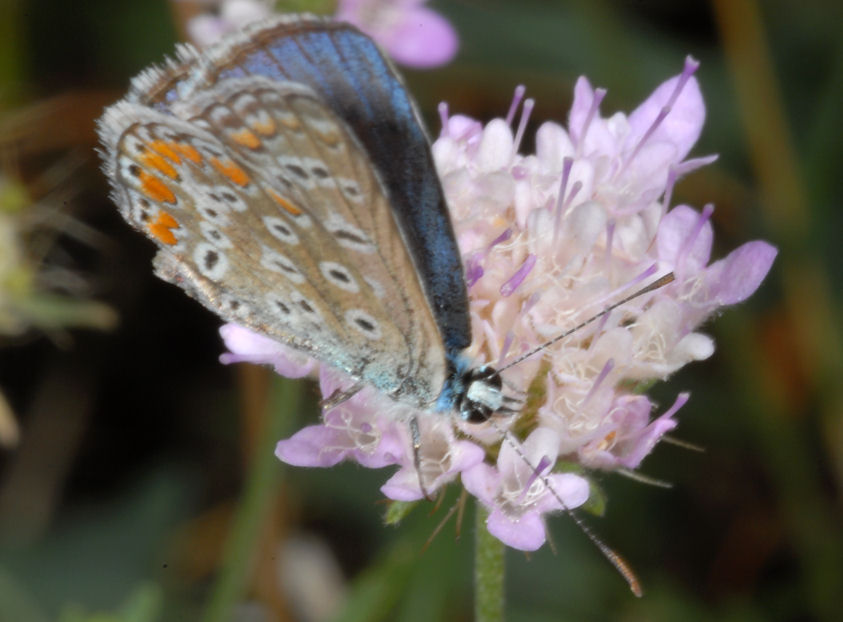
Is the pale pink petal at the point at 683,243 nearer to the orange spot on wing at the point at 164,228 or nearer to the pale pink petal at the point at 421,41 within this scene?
the orange spot on wing at the point at 164,228

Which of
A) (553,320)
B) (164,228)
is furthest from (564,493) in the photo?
(164,228)

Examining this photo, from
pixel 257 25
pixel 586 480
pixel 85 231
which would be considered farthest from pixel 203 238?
pixel 85 231

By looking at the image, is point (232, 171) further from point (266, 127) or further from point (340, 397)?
point (340, 397)

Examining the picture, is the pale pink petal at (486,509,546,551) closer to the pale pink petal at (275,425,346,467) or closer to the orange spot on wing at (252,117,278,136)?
the pale pink petal at (275,425,346,467)

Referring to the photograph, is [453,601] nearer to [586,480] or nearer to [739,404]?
[739,404]

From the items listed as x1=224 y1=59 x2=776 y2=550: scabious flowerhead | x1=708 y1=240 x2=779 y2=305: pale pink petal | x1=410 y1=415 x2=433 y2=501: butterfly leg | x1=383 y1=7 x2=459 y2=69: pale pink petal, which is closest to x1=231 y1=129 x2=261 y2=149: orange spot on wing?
x1=224 y1=59 x2=776 y2=550: scabious flowerhead

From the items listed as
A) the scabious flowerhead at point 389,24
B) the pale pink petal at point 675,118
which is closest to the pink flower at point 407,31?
the scabious flowerhead at point 389,24
